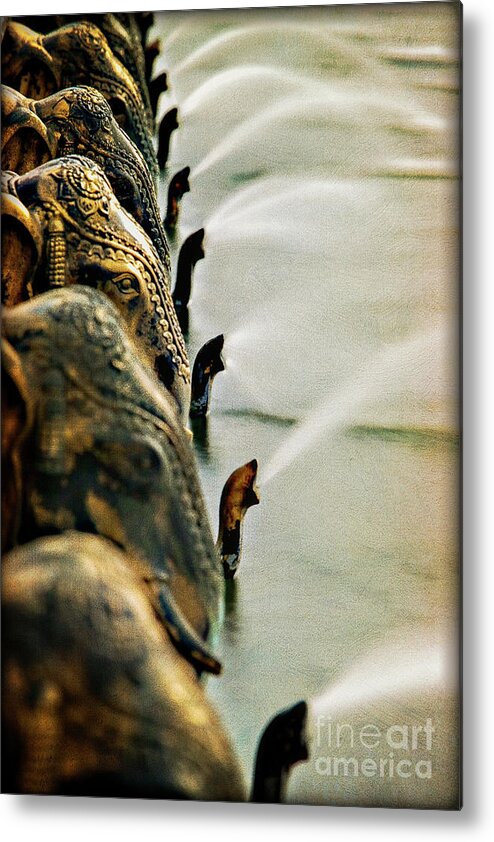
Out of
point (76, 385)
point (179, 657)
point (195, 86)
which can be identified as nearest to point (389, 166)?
point (195, 86)

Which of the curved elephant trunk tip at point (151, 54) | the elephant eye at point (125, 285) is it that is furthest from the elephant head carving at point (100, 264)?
the curved elephant trunk tip at point (151, 54)

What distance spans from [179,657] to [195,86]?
113 cm

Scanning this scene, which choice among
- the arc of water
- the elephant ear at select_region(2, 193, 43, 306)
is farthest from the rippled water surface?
the elephant ear at select_region(2, 193, 43, 306)

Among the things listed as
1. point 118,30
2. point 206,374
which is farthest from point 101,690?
point 118,30

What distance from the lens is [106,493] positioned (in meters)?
2.23

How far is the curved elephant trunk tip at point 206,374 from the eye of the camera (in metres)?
2.26

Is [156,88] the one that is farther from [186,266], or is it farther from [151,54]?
[186,266]

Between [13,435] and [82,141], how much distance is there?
62 cm

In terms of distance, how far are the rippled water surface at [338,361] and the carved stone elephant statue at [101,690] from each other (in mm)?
86

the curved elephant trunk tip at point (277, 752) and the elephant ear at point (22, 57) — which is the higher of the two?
the elephant ear at point (22, 57)

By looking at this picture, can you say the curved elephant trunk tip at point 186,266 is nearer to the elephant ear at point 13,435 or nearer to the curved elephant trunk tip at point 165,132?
the curved elephant trunk tip at point 165,132

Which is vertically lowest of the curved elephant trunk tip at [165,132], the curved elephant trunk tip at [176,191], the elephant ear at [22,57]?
the curved elephant trunk tip at [176,191]

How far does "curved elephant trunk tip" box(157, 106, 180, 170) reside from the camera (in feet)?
7.57

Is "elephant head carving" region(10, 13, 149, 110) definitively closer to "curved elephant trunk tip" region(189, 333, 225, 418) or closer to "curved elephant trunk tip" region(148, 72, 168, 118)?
"curved elephant trunk tip" region(148, 72, 168, 118)
